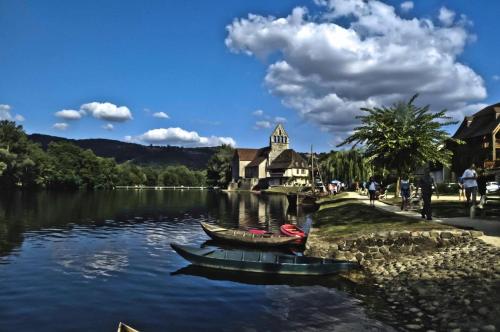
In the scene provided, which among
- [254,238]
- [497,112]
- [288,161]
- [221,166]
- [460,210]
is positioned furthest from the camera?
[221,166]

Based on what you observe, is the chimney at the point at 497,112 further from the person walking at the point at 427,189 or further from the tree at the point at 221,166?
the tree at the point at 221,166

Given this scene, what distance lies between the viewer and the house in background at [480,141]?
53.1 meters

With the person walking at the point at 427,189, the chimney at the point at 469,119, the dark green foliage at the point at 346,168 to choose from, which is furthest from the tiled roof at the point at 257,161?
the person walking at the point at 427,189

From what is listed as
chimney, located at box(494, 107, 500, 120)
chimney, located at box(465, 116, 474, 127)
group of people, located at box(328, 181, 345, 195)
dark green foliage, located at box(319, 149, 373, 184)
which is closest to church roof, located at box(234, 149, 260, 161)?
dark green foliage, located at box(319, 149, 373, 184)

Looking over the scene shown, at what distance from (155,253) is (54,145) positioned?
139043 mm

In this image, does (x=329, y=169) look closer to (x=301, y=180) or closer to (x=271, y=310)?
(x=301, y=180)

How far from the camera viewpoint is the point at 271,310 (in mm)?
16062

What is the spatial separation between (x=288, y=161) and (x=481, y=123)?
80379 mm

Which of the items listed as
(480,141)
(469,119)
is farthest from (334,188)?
(480,141)

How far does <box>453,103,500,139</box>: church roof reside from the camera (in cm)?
5468

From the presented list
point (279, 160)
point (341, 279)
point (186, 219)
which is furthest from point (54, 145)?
point (341, 279)

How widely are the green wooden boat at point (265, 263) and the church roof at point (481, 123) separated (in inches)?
1700

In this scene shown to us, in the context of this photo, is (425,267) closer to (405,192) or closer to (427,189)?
(427,189)

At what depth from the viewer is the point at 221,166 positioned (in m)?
172
